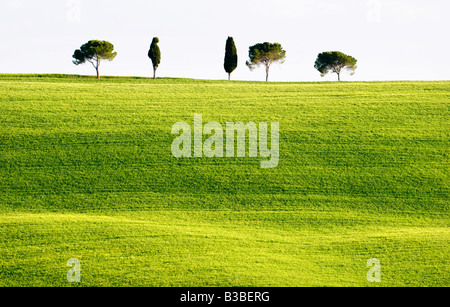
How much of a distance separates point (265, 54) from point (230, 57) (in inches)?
355

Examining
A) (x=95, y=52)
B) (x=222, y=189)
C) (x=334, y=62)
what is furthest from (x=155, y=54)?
(x=222, y=189)

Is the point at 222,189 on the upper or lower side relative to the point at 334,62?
lower

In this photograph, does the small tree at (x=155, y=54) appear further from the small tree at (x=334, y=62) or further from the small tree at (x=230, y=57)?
the small tree at (x=334, y=62)

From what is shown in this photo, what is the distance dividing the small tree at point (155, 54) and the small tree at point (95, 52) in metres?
6.30

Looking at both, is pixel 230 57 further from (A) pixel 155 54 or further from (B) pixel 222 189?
(B) pixel 222 189

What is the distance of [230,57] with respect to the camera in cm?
5772

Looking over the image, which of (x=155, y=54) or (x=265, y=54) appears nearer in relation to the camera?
(x=155, y=54)

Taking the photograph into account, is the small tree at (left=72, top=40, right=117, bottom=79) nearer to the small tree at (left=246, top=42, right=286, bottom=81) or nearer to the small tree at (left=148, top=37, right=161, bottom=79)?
the small tree at (left=148, top=37, right=161, bottom=79)

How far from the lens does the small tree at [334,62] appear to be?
64.1 metres

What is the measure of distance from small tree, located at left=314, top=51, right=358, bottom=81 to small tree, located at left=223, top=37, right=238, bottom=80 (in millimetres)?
13970

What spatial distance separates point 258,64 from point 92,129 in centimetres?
3714

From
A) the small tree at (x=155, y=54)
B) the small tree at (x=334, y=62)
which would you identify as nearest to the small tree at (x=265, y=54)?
the small tree at (x=334, y=62)
